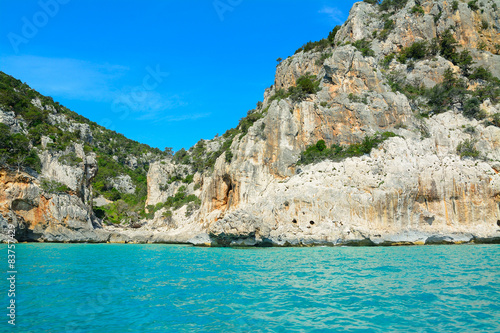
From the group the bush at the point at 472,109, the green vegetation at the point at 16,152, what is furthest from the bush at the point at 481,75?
the green vegetation at the point at 16,152

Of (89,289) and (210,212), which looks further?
(210,212)

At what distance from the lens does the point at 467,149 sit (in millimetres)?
33594

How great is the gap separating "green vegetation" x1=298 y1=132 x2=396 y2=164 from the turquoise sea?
797 inches

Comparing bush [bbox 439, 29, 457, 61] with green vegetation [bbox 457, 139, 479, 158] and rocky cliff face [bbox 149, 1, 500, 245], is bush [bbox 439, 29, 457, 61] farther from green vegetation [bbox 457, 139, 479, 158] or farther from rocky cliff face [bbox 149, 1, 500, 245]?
green vegetation [bbox 457, 139, 479, 158]

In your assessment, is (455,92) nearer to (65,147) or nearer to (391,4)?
(391,4)

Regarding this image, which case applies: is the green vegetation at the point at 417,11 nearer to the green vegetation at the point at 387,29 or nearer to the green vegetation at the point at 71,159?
the green vegetation at the point at 387,29

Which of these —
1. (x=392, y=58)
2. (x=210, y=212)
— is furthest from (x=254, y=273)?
(x=392, y=58)

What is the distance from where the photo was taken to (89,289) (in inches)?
441

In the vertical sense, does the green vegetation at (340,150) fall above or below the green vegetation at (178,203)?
above

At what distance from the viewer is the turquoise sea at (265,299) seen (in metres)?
7.27

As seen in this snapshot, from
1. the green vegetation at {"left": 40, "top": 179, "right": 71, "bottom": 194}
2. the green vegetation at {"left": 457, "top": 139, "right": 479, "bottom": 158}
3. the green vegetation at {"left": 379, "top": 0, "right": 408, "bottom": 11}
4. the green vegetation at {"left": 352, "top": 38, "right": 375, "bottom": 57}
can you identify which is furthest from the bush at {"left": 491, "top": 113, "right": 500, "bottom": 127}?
the green vegetation at {"left": 40, "top": 179, "right": 71, "bottom": 194}

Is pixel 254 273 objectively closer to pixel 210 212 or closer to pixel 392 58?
pixel 210 212

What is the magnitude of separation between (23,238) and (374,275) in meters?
39.2

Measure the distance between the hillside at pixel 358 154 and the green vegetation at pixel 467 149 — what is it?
0.36ft
